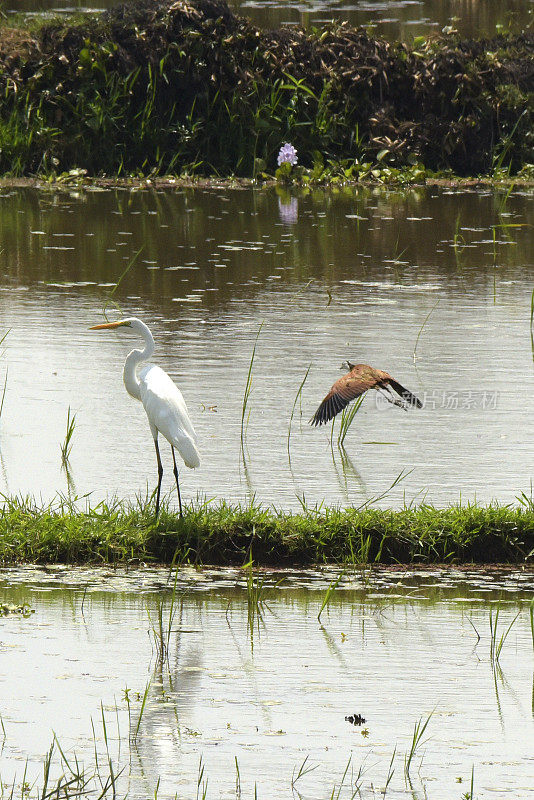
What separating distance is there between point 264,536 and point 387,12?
2038cm

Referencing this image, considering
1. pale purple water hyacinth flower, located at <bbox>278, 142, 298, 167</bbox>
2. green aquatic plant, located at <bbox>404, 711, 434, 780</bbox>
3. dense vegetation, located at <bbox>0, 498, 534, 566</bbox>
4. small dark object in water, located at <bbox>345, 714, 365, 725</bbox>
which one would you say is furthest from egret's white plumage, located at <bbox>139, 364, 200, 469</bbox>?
pale purple water hyacinth flower, located at <bbox>278, 142, 298, 167</bbox>

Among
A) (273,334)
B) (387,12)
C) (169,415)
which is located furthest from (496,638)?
(387,12)

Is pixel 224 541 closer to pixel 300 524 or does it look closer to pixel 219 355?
pixel 300 524

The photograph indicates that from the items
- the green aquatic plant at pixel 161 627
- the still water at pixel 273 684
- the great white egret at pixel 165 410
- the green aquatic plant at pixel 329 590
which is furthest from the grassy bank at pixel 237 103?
the green aquatic plant at pixel 161 627

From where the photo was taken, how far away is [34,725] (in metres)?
3.92

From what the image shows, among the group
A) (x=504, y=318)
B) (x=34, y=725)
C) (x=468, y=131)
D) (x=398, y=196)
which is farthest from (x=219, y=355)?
(x=468, y=131)

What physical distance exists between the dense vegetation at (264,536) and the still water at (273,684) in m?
0.13

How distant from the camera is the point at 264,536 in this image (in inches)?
218

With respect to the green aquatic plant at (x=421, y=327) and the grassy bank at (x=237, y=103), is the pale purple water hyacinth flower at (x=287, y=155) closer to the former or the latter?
the grassy bank at (x=237, y=103)

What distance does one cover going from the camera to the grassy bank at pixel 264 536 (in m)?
5.42

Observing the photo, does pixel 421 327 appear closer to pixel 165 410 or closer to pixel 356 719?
pixel 165 410

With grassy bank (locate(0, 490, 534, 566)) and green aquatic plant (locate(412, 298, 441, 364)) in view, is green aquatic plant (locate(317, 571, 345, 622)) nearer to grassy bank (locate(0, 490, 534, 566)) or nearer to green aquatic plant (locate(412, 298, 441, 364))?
grassy bank (locate(0, 490, 534, 566))

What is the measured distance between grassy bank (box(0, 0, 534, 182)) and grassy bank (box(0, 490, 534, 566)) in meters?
10.2

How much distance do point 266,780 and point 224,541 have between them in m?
1.97
